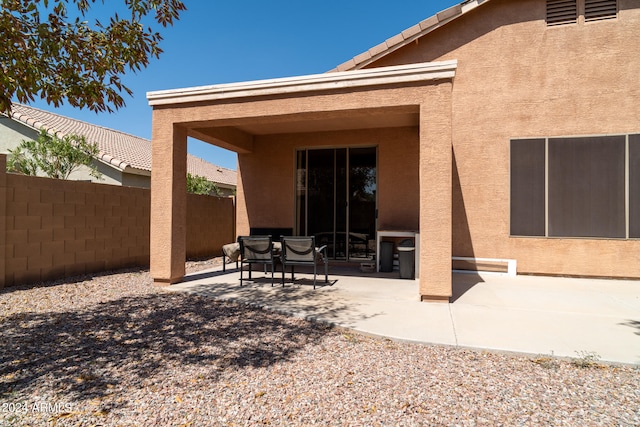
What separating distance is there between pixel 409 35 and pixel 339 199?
14.4ft

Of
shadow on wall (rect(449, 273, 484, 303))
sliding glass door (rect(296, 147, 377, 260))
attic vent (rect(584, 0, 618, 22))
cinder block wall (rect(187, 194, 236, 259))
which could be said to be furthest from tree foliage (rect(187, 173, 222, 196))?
attic vent (rect(584, 0, 618, 22))

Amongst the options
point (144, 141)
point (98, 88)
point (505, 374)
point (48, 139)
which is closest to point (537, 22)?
point (505, 374)

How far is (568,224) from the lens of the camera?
778 centimetres

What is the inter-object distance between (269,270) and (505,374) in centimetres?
610

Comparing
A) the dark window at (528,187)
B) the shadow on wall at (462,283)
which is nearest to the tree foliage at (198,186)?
the shadow on wall at (462,283)

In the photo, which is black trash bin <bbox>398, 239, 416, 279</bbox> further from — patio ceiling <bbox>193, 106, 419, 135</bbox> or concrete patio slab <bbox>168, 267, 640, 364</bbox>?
patio ceiling <bbox>193, 106, 419, 135</bbox>

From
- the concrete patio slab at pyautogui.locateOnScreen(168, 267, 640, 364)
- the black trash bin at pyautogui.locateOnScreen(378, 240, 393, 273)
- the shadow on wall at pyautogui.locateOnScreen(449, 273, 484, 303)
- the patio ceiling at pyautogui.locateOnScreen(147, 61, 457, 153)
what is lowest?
the concrete patio slab at pyautogui.locateOnScreen(168, 267, 640, 364)

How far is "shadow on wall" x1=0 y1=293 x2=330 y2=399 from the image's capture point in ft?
10.3

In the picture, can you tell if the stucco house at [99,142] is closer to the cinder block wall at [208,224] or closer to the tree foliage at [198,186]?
the tree foliage at [198,186]

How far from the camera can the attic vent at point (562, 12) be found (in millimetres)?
7887

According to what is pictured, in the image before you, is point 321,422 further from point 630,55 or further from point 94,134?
point 94,134

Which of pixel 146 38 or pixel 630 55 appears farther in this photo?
pixel 630 55

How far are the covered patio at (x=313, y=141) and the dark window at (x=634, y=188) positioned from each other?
4.38 metres

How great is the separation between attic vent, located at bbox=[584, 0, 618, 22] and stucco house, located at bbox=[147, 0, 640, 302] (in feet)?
0.10
